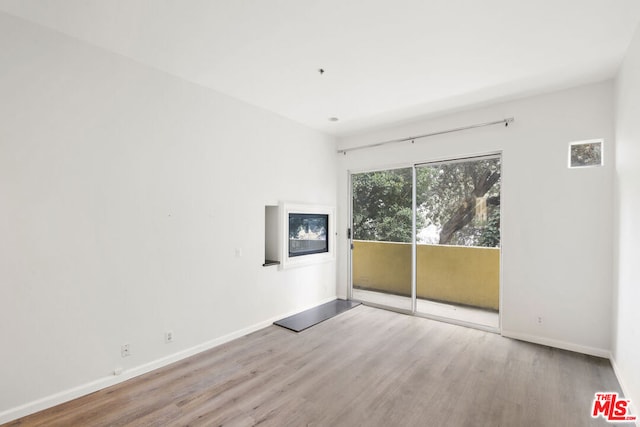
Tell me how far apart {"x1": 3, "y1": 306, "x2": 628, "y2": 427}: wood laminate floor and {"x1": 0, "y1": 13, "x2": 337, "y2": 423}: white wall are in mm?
313

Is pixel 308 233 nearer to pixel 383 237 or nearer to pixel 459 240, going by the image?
pixel 383 237

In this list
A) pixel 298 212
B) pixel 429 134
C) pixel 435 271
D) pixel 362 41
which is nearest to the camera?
pixel 362 41

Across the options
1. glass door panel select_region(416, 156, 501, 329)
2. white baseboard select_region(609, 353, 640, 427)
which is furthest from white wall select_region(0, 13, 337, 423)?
white baseboard select_region(609, 353, 640, 427)

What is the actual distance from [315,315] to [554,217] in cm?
316

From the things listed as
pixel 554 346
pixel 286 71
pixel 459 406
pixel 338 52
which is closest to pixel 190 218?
pixel 286 71

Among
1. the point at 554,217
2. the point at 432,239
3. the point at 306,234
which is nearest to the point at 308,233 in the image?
the point at 306,234

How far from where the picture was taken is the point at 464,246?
12.9 ft

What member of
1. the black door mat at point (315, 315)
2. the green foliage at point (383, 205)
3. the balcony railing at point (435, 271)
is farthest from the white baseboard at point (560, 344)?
the black door mat at point (315, 315)

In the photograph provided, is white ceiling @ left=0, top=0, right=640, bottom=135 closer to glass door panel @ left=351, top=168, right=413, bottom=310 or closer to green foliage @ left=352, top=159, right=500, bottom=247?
green foliage @ left=352, top=159, right=500, bottom=247

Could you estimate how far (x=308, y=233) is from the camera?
455 cm

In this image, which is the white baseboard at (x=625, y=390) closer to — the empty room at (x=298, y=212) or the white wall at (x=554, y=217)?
the empty room at (x=298, y=212)

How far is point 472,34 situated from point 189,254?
3185 mm

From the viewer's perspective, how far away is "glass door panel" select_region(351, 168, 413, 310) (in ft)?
14.6

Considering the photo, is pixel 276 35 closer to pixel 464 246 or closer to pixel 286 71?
pixel 286 71
